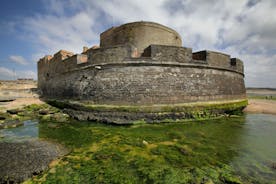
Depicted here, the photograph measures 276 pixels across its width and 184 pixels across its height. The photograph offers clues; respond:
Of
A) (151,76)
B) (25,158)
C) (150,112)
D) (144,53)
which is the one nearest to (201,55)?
(144,53)

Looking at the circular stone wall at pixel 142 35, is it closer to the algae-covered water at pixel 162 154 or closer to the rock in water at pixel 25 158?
the algae-covered water at pixel 162 154

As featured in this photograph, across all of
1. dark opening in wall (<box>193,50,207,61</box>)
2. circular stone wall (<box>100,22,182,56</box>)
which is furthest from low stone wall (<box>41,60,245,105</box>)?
circular stone wall (<box>100,22,182,56</box>)

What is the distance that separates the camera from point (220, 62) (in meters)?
8.59

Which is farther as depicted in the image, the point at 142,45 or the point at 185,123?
the point at 142,45

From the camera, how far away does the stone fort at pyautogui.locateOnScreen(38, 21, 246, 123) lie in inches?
283

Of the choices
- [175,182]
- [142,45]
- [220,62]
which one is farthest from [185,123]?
[142,45]

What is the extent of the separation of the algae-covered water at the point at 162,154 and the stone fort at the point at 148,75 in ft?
6.17

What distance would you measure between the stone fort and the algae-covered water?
188 cm

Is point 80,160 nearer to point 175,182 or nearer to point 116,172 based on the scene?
point 116,172

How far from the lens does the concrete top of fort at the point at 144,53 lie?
7.29m

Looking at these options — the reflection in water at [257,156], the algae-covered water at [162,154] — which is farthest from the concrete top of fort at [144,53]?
the reflection in water at [257,156]

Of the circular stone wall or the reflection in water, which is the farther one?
the circular stone wall

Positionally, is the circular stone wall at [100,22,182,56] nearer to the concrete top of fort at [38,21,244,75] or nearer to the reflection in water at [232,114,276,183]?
the concrete top of fort at [38,21,244,75]

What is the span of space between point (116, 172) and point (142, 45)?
26.5 feet
